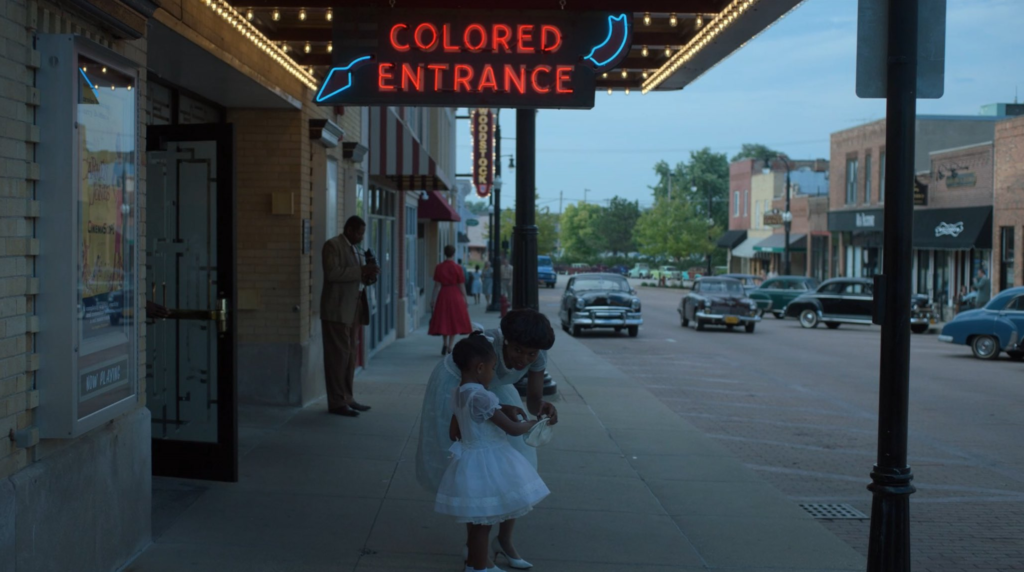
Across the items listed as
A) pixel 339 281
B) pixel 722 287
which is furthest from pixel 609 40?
pixel 722 287

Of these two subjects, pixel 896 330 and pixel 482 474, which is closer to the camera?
pixel 482 474

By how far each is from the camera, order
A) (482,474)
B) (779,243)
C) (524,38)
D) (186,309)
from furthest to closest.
Result: (779,243) < (524,38) < (186,309) < (482,474)

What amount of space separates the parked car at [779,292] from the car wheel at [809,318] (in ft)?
12.9

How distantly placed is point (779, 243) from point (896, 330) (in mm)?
50382

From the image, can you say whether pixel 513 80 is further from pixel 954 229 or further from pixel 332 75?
pixel 954 229

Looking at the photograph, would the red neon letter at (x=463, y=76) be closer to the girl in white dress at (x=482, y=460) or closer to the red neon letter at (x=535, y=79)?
the red neon letter at (x=535, y=79)

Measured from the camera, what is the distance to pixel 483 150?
37406 millimetres

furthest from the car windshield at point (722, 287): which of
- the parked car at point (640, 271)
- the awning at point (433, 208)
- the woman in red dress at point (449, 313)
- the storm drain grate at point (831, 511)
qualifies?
the parked car at point (640, 271)

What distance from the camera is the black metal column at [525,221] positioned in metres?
11.6

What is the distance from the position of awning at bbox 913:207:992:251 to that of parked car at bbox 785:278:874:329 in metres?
4.55

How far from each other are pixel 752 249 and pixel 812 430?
164ft

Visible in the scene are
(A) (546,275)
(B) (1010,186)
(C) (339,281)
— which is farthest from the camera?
(A) (546,275)

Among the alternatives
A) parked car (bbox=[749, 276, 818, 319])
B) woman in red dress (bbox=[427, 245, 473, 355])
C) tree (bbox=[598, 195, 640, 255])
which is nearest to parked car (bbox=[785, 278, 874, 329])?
parked car (bbox=[749, 276, 818, 319])

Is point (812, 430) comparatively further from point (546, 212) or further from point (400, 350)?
point (546, 212)
